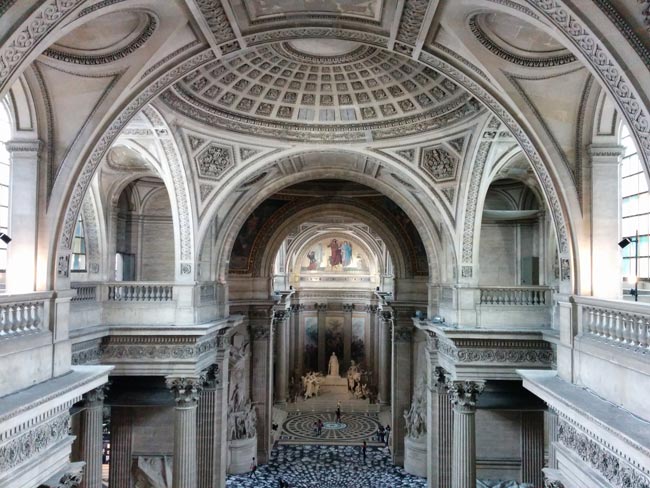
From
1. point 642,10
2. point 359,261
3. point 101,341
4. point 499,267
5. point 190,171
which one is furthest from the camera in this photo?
point 359,261

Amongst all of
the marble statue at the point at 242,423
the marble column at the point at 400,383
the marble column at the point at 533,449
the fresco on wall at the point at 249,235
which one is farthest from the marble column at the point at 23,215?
the marble column at the point at 400,383

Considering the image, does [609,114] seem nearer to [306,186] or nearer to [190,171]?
[190,171]

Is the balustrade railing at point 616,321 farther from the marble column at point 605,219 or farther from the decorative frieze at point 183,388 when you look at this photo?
the decorative frieze at point 183,388

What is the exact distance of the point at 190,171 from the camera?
54.3 feet

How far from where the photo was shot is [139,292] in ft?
52.9

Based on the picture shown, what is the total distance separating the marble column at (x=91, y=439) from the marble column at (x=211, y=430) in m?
5.15

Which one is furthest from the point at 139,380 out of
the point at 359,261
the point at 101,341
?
the point at 359,261

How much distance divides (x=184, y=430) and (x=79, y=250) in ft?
21.4

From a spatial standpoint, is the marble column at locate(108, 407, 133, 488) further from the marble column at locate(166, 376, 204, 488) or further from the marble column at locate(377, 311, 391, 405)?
the marble column at locate(377, 311, 391, 405)

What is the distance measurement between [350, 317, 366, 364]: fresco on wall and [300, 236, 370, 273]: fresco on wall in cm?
415

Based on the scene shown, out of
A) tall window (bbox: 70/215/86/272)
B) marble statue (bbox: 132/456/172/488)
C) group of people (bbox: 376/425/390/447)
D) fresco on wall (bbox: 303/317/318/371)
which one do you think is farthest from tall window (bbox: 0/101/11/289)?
fresco on wall (bbox: 303/317/318/371)

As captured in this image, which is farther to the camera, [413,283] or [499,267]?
[413,283]

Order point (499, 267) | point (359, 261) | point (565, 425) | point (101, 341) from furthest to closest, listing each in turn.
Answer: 1. point (359, 261)
2. point (499, 267)
3. point (101, 341)
4. point (565, 425)

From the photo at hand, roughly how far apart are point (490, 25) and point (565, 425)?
6.29 meters
